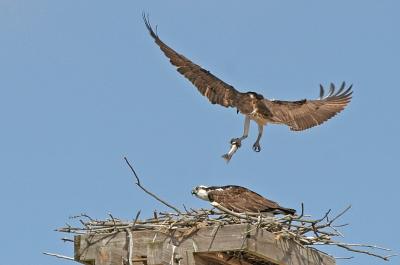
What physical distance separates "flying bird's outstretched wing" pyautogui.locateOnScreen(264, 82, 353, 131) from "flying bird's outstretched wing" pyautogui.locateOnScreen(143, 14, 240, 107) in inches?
15.2

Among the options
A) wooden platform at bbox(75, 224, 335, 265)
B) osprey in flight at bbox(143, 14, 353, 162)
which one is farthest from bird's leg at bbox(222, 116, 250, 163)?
wooden platform at bbox(75, 224, 335, 265)

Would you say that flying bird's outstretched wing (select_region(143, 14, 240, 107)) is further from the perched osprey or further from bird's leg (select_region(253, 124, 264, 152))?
the perched osprey

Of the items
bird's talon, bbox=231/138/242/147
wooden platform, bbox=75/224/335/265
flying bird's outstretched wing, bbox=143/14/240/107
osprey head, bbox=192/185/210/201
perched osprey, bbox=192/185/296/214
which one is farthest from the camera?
flying bird's outstretched wing, bbox=143/14/240/107

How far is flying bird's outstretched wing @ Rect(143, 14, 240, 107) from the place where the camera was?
8.57 meters

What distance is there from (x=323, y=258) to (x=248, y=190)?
1.02m

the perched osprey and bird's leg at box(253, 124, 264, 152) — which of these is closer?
the perched osprey

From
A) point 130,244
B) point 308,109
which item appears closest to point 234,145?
point 308,109

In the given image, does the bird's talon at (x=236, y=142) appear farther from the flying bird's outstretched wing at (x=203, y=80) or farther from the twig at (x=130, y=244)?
the twig at (x=130, y=244)

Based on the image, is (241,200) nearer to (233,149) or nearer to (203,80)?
(233,149)

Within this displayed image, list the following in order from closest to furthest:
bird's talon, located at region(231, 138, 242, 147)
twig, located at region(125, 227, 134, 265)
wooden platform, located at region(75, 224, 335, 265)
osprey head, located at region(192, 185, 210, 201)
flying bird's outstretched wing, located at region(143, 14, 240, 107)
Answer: wooden platform, located at region(75, 224, 335, 265)
twig, located at region(125, 227, 134, 265)
osprey head, located at region(192, 185, 210, 201)
bird's talon, located at region(231, 138, 242, 147)
flying bird's outstretched wing, located at region(143, 14, 240, 107)

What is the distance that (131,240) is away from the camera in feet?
18.4

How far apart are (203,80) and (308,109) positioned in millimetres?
1208

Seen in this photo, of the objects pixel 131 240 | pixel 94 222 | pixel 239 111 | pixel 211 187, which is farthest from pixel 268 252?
pixel 239 111

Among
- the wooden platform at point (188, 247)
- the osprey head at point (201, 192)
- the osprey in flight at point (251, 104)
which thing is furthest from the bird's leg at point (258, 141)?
the wooden platform at point (188, 247)
